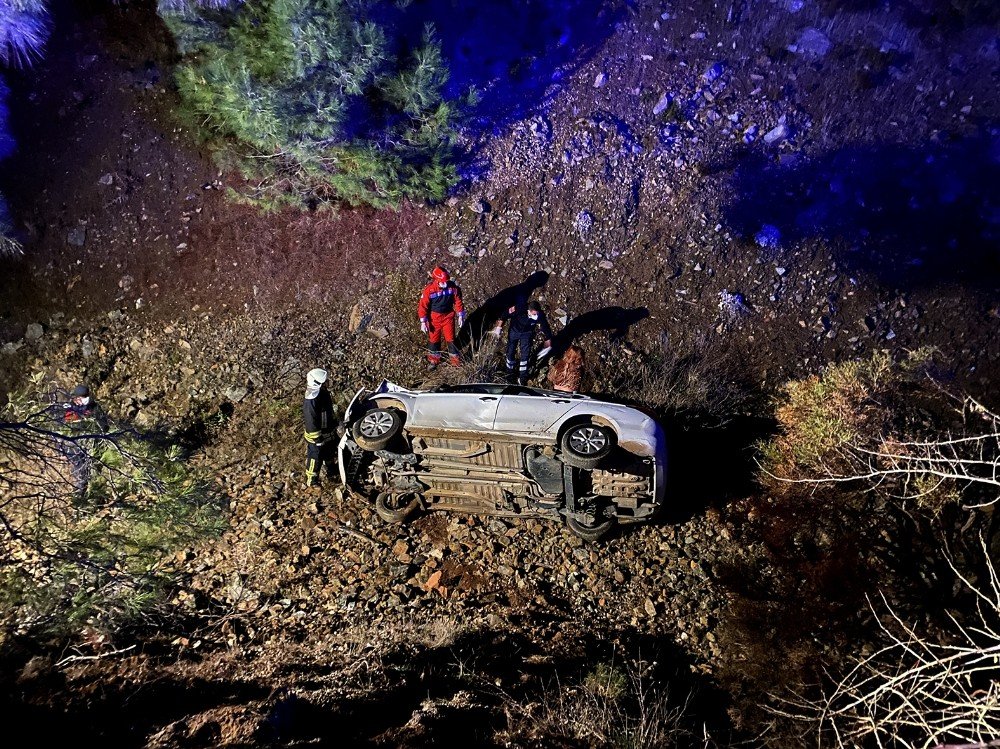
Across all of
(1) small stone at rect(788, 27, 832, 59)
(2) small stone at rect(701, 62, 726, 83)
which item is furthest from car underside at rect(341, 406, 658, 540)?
(1) small stone at rect(788, 27, 832, 59)

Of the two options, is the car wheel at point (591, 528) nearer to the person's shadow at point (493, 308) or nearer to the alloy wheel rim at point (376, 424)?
the alloy wheel rim at point (376, 424)

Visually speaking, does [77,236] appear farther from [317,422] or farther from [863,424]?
[863,424]

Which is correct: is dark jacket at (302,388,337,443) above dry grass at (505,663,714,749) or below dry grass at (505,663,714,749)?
above

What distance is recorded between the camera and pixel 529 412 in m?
7.22

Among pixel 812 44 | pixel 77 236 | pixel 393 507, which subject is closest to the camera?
pixel 393 507

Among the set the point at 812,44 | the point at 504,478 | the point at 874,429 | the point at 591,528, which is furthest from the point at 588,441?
the point at 812,44

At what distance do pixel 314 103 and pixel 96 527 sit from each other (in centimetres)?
683

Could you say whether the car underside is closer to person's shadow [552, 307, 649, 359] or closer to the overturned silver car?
the overturned silver car

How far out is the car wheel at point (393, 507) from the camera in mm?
7980

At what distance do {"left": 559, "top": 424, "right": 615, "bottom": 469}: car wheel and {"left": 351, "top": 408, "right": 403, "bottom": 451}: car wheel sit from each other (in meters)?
1.97

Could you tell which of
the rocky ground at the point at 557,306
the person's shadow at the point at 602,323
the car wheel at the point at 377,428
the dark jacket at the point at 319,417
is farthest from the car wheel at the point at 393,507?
the person's shadow at the point at 602,323

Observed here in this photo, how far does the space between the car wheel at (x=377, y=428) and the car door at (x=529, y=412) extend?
1.21m

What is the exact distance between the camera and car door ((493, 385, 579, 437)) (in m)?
7.11

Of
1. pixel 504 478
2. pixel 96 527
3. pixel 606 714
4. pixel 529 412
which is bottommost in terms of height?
pixel 606 714
